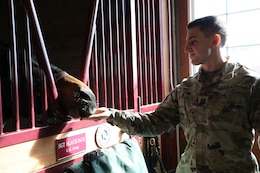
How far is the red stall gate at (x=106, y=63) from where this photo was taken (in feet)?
3.28

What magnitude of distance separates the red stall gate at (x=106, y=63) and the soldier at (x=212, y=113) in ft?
0.71

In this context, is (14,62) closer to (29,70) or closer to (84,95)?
(29,70)

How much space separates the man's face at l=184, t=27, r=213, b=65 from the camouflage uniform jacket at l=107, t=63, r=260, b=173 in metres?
0.09

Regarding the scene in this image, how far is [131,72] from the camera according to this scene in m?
1.60

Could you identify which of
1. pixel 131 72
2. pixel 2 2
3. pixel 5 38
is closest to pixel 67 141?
pixel 131 72

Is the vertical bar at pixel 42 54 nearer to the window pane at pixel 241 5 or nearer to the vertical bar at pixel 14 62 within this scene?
the vertical bar at pixel 14 62

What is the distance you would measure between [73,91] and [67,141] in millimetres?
242

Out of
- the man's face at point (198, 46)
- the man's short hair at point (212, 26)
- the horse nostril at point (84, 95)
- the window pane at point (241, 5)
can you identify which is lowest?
the horse nostril at point (84, 95)

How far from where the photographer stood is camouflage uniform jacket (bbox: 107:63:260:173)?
3.63 ft

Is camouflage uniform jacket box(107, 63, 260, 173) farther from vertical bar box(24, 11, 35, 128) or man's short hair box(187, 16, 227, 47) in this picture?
vertical bar box(24, 11, 35, 128)

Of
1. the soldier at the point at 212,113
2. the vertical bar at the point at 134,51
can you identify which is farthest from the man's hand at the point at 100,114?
the vertical bar at the point at 134,51

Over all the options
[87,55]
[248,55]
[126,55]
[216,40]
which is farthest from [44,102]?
[248,55]

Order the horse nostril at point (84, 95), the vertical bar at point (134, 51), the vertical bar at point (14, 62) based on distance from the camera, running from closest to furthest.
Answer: the vertical bar at point (14, 62) → the horse nostril at point (84, 95) → the vertical bar at point (134, 51)

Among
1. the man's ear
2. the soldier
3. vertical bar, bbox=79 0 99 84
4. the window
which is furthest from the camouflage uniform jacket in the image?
the window
